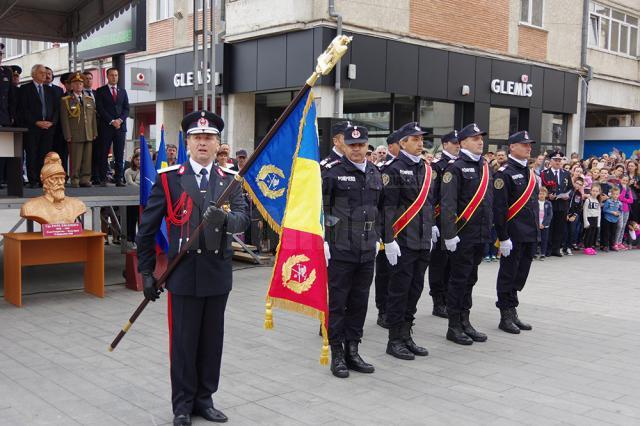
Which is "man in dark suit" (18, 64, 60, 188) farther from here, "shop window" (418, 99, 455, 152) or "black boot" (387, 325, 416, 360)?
A: "shop window" (418, 99, 455, 152)

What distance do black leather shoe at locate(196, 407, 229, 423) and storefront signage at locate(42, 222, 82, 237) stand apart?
15.3 ft

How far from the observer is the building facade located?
1783 centimetres

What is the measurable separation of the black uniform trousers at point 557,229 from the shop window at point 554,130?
10634mm

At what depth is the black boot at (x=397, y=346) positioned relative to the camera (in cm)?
647

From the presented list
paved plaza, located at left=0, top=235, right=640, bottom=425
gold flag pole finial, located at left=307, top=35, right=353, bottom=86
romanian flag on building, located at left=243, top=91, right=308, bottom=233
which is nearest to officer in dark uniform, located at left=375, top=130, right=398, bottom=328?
paved plaza, located at left=0, top=235, right=640, bottom=425

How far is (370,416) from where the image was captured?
16.3 feet

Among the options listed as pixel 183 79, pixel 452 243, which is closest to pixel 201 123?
pixel 452 243

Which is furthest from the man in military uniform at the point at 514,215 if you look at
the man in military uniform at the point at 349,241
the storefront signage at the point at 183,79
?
the storefront signage at the point at 183,79

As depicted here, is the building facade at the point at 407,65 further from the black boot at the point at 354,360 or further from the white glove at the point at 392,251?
the black boot at the point at 354,360

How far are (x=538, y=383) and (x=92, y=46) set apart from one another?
1136cm

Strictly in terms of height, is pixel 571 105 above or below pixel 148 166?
above

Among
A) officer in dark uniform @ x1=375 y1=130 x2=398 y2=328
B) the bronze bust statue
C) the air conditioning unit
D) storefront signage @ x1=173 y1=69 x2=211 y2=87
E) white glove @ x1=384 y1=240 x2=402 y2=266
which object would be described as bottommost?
officer in dark uniform @ x1=375 y1=130 x2=398 y2=328

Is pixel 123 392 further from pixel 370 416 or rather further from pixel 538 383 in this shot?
pixel 538 383

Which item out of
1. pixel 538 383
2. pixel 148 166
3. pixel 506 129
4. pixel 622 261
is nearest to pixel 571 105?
pixel 506 129
